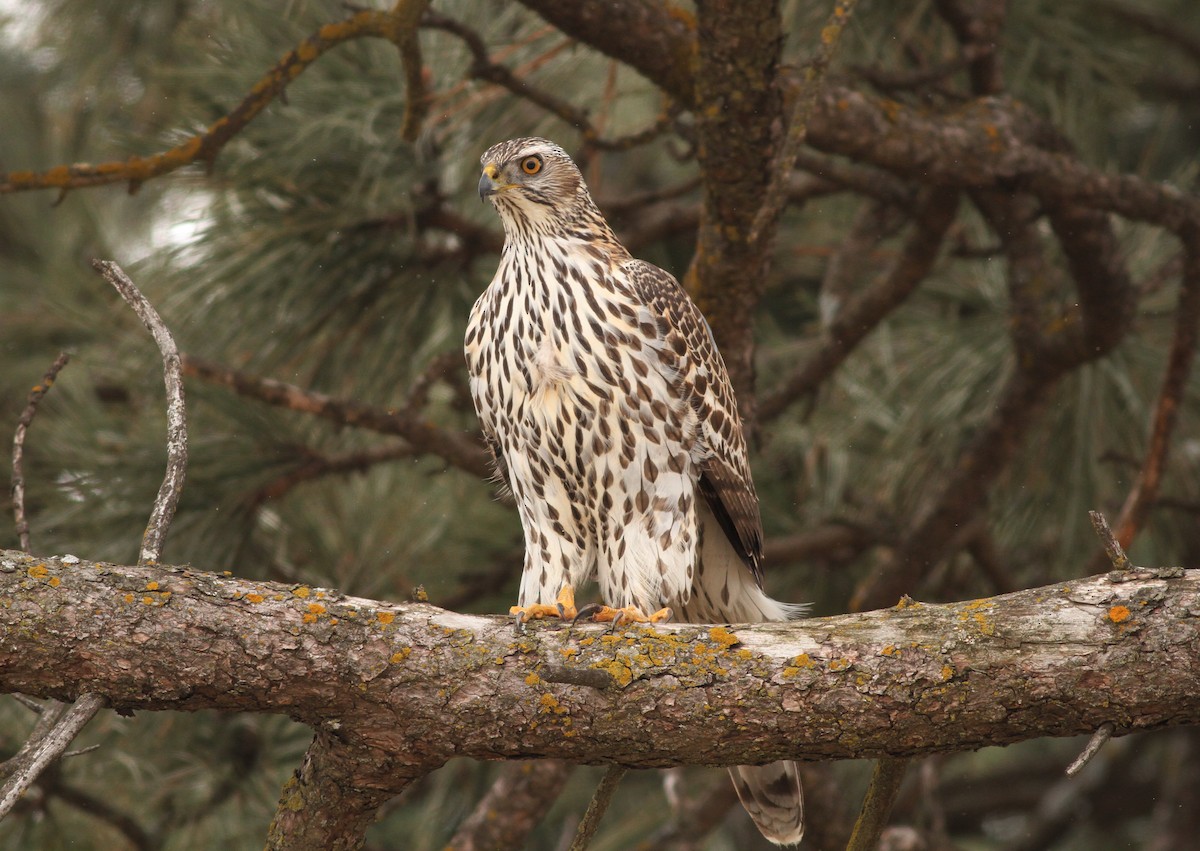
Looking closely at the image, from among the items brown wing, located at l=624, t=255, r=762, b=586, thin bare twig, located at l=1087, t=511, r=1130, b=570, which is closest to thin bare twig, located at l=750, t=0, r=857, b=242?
brown wing, located at l=624, t=255, r=762, b=586

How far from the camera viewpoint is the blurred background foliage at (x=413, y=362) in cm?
460

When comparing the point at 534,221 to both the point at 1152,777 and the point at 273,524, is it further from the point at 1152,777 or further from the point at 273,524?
the point at 1152,777

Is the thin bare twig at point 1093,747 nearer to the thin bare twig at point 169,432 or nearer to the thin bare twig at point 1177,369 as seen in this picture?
the thin bare twig at point 169,432

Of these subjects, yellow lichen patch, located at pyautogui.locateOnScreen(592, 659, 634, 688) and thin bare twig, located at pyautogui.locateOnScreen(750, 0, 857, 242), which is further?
thin bare twig, located at pyautogui.locateOnScreen(750, 0, 857, 242)

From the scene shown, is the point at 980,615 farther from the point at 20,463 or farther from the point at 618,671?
the point at 20,463

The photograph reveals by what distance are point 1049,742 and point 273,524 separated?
4.74 metres

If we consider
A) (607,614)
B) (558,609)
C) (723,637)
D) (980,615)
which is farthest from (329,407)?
(980,615)

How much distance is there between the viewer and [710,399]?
386 centimetres

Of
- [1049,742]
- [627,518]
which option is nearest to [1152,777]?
[1049,742]

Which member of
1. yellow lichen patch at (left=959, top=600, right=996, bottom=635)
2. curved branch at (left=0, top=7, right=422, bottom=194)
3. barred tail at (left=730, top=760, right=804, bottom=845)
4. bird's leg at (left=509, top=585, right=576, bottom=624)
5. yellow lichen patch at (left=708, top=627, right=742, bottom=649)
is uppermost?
curved branch at (left=0, top=7, right=422, bottom=194)

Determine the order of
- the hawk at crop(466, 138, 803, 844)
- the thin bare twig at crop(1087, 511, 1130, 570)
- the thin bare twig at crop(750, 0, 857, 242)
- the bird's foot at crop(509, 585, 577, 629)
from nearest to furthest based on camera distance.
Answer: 1. the thin bare twig at crop(1087, 511, 1130, 570)
2. the thin bare twig at crop(750, 0, 857, 242)
3. the bird's foot at crop(509, 585, 577, 629)
4. the hawk at crop(466, 138, 803, 844)

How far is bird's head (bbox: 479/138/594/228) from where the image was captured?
3.88m

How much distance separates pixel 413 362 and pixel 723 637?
2.84 meters

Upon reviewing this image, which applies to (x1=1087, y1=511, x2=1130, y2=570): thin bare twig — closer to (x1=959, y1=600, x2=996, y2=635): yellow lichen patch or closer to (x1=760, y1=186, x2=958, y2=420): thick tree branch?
(x1=959, y1=600, x2=996, y2=635): yellow lichen patch
